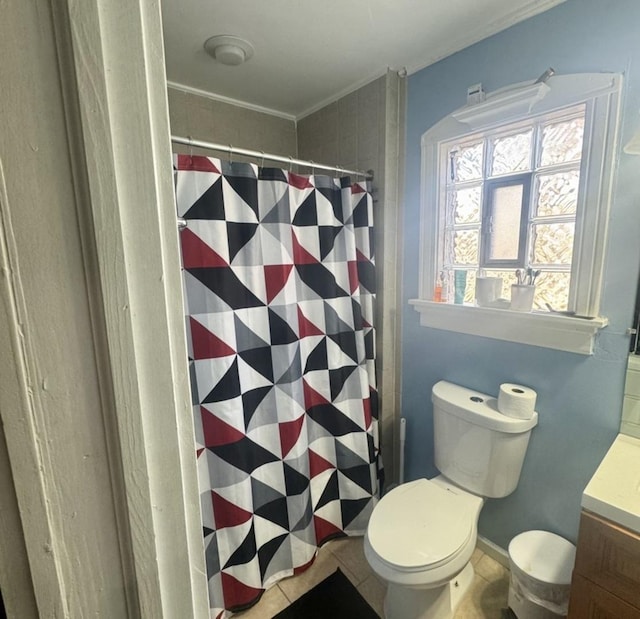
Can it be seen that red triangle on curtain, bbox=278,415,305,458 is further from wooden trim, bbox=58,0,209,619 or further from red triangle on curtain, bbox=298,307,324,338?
wooden trim, bbox=58,0,209,619

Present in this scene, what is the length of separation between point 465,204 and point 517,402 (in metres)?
0.92

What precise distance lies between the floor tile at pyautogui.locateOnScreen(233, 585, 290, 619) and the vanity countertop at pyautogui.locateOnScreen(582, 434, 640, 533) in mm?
1269

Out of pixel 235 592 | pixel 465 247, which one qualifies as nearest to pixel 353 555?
pixel 235 592

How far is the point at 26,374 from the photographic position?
30 cm

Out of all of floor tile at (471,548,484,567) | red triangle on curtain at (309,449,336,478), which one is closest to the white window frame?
red triangle on curtain at (309,449,336,478)

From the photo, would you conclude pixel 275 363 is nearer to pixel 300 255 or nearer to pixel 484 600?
pixel 300 255

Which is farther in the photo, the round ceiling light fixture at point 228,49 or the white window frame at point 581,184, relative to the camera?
the round ceiling light fixture at point 228,49

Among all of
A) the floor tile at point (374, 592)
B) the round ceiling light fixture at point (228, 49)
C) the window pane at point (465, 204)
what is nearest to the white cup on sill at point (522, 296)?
the window pane at point (465, 204)

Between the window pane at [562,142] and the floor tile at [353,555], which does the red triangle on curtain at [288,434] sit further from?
the window pane at [562,142]

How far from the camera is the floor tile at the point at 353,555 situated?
160 cm

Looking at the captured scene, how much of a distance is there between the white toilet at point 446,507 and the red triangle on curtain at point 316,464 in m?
0.36

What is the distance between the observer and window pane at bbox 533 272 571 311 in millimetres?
1361

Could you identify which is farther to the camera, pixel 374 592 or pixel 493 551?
pixel 493 551

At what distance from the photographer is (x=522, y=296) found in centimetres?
141
